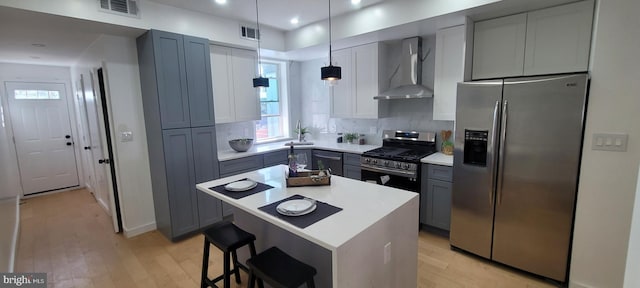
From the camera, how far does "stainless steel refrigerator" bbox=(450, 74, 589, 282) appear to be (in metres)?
2.11

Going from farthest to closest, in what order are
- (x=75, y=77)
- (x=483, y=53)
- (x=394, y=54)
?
1. (x=75, y=77)
2. (x=394, y=54)
3. (x=483, y=53)

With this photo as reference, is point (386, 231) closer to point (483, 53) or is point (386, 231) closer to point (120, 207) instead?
point (483, 53)

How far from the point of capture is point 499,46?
2625 millimetres

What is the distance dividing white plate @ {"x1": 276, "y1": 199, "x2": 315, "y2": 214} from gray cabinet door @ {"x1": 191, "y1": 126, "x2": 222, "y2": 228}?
1.95 m

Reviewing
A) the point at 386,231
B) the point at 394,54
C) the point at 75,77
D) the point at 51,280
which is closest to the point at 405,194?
the point at 386,231

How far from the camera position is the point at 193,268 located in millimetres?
2648

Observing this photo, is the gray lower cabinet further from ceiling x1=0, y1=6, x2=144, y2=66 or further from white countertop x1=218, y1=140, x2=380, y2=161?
ceiling x1=0, y1=6, x2=144, y2=66

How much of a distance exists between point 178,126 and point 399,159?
2510mm

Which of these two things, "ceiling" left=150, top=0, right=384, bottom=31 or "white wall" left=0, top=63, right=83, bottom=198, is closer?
"ceiling" left=150, top=0, right=384, bottom=31

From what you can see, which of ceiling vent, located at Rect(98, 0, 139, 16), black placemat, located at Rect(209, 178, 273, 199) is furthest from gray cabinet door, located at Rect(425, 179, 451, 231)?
ceiling vent, located at Rect(98, 0, 139, 16)

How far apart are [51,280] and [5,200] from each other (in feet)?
3.35

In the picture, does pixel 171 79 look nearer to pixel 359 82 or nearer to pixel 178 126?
pixel 178 126

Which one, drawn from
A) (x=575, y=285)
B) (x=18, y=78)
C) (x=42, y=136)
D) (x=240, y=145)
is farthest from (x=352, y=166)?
(x=18, y=78)

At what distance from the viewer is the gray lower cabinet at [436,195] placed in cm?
296
